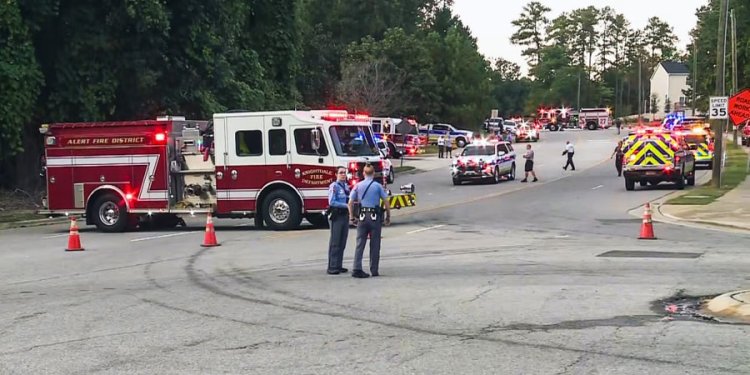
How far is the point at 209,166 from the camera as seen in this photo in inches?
867

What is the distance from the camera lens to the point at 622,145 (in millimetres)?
40469

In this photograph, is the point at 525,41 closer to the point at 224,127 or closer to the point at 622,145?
the point at 622,145

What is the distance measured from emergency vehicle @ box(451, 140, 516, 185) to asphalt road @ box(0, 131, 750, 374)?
1772 centimetres

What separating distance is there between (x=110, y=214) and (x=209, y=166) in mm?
2898

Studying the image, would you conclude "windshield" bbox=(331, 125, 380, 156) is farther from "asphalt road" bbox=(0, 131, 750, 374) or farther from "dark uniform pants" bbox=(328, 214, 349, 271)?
"dark uniform pants" bbox=(328, 214, 349, 271)

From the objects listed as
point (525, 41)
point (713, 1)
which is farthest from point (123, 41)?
point (525, 41)

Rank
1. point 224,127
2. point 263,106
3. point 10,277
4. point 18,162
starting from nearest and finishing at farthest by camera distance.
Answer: point 10,277
point 224,127
point 18,162
point 263,106

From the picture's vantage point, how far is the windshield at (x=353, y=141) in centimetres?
2091

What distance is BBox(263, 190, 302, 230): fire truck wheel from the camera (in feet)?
69.2

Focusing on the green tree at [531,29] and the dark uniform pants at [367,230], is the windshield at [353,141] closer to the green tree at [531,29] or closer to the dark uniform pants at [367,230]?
the dark uniform pants at [367,230]

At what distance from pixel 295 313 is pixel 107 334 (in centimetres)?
210

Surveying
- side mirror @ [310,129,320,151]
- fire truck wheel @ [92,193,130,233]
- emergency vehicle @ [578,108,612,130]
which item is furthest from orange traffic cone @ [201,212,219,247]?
emergency vehicle @ [578,108,612,130]

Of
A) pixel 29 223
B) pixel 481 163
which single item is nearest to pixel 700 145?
pixel 481 163

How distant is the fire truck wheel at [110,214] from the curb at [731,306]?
15775 mm
